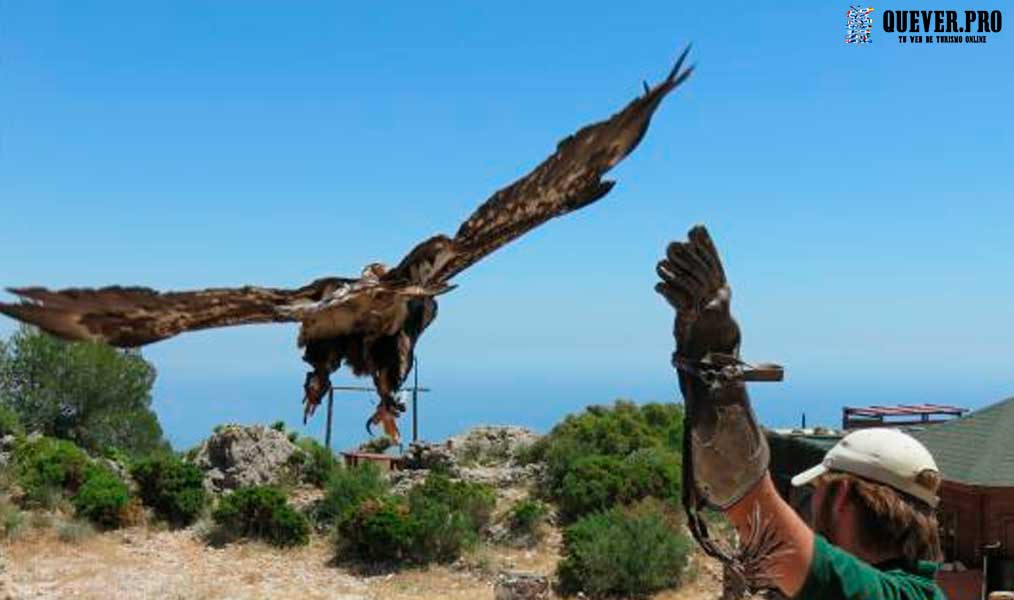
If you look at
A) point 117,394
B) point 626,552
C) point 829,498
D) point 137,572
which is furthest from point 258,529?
point 829,498

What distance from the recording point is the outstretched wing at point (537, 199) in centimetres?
284

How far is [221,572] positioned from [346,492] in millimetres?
2864

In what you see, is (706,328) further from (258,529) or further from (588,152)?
(258,529)

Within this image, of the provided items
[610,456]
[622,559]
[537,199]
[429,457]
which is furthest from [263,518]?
[537,199]

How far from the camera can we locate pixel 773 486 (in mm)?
1854

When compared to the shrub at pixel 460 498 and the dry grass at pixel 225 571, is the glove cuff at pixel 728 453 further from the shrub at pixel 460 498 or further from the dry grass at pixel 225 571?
the shrub at pixel 460 498

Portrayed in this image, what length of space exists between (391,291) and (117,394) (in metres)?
24.4

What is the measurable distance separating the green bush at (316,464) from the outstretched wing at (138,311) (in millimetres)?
16946

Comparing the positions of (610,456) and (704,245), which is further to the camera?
(610,456)

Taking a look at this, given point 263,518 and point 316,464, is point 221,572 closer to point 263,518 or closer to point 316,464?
point 263,518

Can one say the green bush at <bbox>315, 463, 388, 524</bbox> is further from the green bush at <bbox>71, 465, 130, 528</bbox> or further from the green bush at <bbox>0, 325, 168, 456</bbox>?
the green bush at <bbox>0, 325, 168, 456</bbox>

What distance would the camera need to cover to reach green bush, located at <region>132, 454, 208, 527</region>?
17.6m

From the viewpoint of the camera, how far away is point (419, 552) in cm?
1608

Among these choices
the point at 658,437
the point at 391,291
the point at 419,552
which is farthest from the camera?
the point at 658,437
